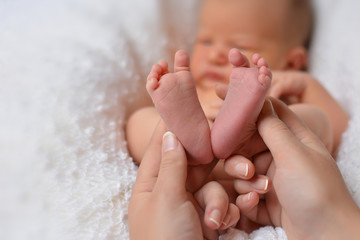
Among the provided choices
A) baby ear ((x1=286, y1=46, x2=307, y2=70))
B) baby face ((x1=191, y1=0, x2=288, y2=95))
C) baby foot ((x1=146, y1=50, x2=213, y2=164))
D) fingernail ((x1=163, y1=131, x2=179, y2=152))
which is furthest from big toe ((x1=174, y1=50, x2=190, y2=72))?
baby ear ((x1=286, y1=46, x2=307, y2=70))

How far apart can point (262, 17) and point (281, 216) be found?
0.84 meters

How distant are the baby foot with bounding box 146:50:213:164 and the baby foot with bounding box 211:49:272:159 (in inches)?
1.0

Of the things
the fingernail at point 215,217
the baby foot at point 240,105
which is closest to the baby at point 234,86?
the baby foot at point 240,105

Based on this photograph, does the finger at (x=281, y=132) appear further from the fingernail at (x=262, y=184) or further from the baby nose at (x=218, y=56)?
the baby nose at (x=218, y=56)

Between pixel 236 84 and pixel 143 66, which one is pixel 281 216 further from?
pixel 143 66

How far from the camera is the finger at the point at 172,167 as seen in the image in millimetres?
→ 668

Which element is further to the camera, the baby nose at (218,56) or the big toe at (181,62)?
the baby nose at (218,56)

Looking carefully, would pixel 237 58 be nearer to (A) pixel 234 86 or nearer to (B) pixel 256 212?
(A) pixel 234 86

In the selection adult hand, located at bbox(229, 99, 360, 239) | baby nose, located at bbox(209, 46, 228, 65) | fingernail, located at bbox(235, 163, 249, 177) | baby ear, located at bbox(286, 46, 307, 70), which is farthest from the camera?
baby ear, located at bbox(286, 46, 307, 70)

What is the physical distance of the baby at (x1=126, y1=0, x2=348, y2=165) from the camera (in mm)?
717

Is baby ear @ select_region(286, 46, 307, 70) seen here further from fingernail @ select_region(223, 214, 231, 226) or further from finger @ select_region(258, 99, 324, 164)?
fingernail @ select_region(223, 214, 231, 226)

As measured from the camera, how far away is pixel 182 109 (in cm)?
73

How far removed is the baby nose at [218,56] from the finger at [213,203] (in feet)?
2.18

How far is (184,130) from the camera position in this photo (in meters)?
0.73
